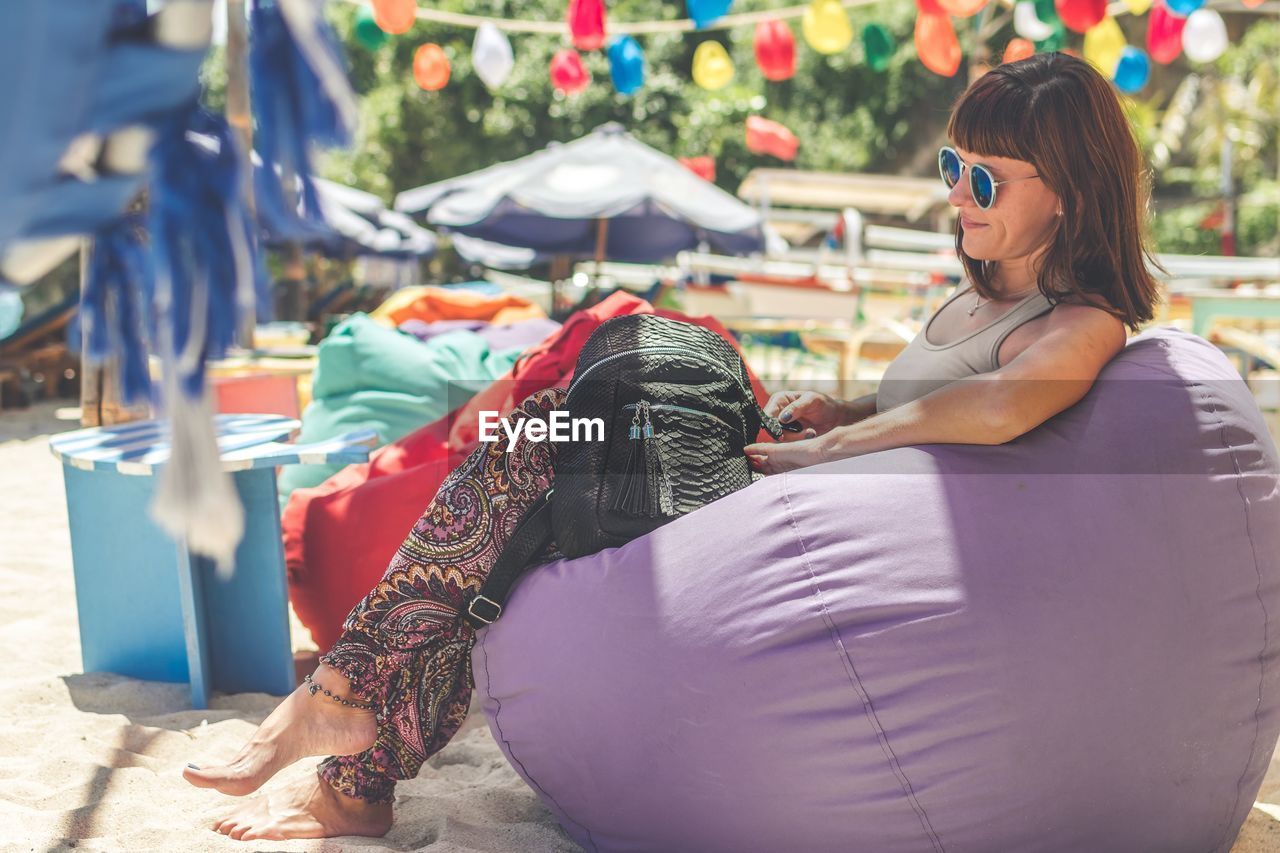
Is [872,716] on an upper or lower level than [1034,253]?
lower

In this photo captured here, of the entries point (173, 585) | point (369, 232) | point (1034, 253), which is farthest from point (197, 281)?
point (369, 232)

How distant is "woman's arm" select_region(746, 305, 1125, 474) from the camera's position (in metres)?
1.75

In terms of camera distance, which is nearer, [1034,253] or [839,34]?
[1034,253]

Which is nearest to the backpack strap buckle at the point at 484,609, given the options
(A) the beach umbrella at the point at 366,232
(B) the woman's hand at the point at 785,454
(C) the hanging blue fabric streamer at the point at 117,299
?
(B) the woman's hand at the point at 785,454

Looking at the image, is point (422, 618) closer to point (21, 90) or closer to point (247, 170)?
point (247, 170)

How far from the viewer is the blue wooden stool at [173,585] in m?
2.58

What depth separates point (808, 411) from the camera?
2264 millimetres

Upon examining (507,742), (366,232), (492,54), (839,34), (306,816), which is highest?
(492,54)

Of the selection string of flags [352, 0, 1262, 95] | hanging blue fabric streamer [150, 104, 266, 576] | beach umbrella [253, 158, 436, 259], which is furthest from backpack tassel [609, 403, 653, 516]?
beach umbrella [253, 158, 436, 259]

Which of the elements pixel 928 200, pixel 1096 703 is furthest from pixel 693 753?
pixel 928 200

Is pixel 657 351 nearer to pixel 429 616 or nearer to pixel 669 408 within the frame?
pixel 669 408

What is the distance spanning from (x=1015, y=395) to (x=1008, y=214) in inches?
14.9

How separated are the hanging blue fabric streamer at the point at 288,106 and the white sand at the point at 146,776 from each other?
1.12m

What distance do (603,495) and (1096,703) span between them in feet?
2.61
